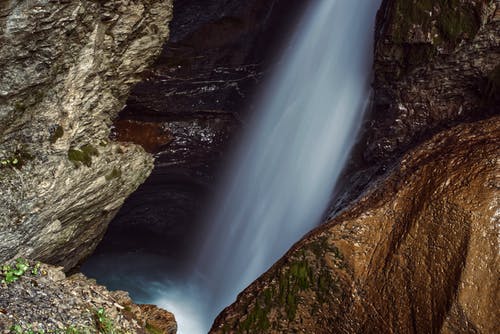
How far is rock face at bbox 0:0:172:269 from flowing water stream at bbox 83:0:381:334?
142 inches

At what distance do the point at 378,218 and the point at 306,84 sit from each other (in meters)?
5.36

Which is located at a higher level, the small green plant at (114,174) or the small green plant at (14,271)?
the small green plant at (114,174)

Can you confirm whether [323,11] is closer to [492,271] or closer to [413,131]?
[413,131]

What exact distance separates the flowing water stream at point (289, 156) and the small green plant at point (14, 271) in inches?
236

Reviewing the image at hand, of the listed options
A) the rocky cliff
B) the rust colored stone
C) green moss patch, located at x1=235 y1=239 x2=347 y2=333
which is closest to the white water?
the rust colored stone

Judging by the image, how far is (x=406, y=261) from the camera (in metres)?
6.71

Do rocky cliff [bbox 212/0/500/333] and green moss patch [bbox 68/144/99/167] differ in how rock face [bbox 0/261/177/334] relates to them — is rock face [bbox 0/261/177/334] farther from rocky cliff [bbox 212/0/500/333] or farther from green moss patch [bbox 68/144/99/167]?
green moss patch [bbox 68/144/99/167]

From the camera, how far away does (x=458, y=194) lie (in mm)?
6629

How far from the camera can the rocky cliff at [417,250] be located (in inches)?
246

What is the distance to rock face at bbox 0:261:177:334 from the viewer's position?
5.11 meters

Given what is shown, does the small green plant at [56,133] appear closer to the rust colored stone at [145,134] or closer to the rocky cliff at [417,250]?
the rocky cliff at [417,250]

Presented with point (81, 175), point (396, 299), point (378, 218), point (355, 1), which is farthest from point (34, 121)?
point (355, 1)

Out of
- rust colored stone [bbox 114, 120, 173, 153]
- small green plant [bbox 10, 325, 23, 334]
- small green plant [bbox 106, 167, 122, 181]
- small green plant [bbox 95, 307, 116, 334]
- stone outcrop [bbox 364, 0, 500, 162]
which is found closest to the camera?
small green plant [bbox 10, 325, 23, 334]

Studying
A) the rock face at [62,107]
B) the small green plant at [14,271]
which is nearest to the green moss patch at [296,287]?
the small green plant at [14,271]
